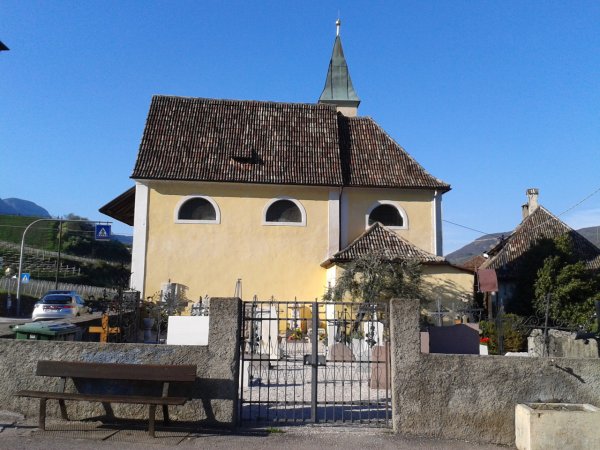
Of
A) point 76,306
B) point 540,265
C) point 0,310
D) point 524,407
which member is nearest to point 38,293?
point 0,310

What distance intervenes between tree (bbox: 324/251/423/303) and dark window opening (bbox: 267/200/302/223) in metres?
4.38

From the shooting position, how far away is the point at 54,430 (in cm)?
757

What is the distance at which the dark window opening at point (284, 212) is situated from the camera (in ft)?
78.2

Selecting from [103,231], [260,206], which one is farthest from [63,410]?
[103,231]

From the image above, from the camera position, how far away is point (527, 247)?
95.4 feet

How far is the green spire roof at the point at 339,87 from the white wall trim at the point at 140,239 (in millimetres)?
18653

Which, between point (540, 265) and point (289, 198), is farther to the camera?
point (540, 265)

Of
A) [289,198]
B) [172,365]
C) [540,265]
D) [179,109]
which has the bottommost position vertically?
[172,365]

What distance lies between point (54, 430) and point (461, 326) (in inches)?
344

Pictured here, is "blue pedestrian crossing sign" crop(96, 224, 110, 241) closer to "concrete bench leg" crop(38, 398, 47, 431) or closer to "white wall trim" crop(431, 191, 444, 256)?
"white wall trim" crop(431, 191, 444, 256)

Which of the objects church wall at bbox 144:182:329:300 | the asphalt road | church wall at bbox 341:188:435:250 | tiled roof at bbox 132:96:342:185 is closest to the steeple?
tiled roof at bbox 132:96:342:185

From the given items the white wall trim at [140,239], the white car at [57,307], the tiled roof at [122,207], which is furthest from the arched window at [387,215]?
the white car at [57,307]

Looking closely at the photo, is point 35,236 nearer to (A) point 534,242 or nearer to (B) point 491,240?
(B) point 491,240

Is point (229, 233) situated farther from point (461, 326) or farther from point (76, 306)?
point (461, 326)
